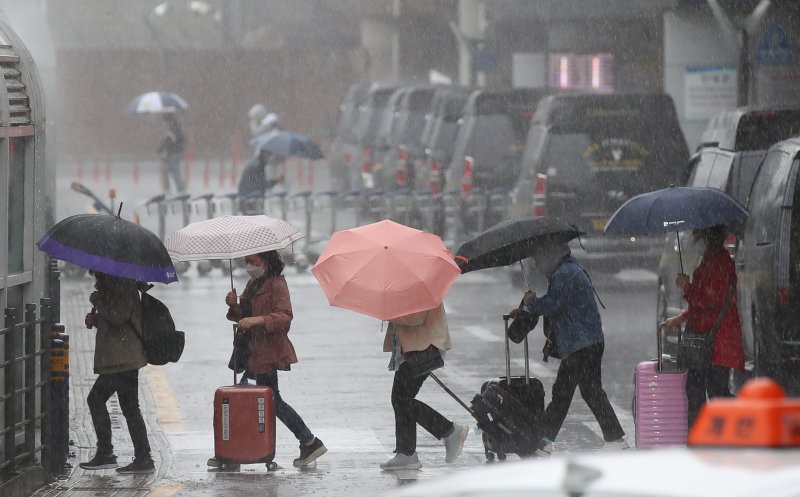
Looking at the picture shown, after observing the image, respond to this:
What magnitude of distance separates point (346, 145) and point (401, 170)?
709cm

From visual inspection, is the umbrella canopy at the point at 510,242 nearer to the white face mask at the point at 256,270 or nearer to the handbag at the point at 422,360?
the handbag at the point at 422,360

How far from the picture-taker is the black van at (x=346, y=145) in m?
33.4

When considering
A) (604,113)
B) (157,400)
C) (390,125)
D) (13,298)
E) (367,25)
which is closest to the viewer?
(13,298)

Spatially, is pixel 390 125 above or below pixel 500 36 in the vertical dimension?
below

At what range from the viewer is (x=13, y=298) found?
30.9ft

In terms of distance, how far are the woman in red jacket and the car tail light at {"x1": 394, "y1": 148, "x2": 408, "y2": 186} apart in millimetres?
17806

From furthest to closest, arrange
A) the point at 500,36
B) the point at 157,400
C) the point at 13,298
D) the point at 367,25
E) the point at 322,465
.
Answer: the point at 367,25
the point at 500,36
the point at 157,400
the point at 322,465
the point at 13,298

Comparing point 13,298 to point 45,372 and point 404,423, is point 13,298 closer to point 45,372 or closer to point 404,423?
point 45,372

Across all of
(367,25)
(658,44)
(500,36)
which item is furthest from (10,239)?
(367,25)

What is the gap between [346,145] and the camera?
34500 mm

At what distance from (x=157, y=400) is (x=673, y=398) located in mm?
4564

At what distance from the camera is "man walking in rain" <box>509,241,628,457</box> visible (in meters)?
9.50

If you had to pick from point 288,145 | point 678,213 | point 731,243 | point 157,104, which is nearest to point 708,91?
point 288,145

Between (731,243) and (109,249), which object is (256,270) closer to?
(109,249)
